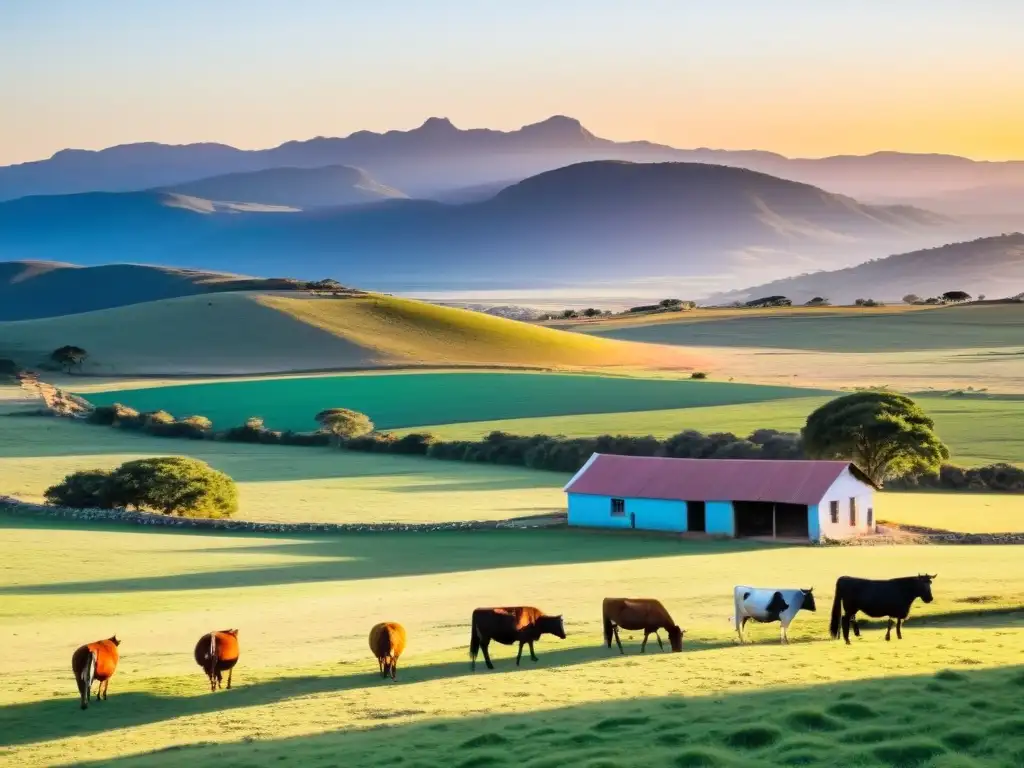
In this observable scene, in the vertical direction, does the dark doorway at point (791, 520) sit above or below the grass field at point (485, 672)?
above

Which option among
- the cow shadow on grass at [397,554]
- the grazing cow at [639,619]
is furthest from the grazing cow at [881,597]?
the cow shadow on grass at [397,554]

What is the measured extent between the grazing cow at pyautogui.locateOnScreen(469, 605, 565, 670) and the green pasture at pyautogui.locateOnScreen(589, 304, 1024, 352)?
123 m

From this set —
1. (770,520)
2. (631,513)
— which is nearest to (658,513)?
(631,513)

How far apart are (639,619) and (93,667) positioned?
9.27 m

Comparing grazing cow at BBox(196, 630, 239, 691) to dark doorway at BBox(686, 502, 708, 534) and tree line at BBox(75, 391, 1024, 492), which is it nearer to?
dark doorway at BBox(686, 502, 708, 534)

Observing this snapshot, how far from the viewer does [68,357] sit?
13175 centimetres

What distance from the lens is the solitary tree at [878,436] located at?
6006 cm

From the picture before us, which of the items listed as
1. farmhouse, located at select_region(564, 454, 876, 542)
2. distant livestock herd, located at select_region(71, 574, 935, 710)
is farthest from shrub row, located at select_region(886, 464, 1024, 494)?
distant livestock herd, located at select_region(71, 574, 935, 710)

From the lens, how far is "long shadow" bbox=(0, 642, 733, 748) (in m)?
20.8

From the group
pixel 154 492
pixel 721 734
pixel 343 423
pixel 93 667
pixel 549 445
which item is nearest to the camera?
pixel 721 734

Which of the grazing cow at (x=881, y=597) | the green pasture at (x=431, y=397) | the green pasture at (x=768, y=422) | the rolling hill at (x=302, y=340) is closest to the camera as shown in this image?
the grazing cow at (x=881, y=597)

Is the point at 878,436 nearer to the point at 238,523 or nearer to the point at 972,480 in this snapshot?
the point at 972,480

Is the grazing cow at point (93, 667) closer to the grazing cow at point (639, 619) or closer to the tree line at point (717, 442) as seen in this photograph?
the grazing cow at point (639, 619)

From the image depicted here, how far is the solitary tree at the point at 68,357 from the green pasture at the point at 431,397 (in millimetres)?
22791
